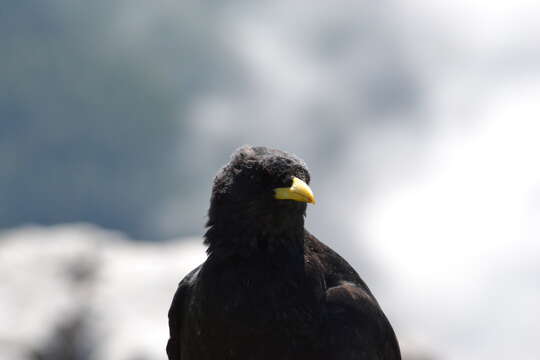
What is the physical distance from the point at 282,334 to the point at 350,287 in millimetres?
764

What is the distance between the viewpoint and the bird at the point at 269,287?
4.93 metres

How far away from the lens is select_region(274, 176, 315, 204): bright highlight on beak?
16.0 feet

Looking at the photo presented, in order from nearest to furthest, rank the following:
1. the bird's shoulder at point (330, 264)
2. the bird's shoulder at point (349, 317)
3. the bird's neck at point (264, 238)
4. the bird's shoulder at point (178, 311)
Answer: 1. the bird's shoulder at point (349, 317)
2. the bird's neck at point (264, 238)
3. the bird's shoulder at point (330, 264)
4. the bird's shoulder at point (178, 311)

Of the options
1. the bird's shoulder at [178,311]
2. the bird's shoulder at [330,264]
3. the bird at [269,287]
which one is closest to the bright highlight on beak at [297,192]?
the bird at [269,287]

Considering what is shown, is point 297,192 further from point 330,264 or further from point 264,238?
point 330,264

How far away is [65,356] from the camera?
547 inches

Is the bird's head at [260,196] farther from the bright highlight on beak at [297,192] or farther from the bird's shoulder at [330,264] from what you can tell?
the bird's shoulder at [330,264]

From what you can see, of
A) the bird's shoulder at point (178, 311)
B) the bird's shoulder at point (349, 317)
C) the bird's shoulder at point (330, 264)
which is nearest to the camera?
the bird's shoulder at point (349, 317)

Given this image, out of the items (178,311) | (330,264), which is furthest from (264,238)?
(178,311)

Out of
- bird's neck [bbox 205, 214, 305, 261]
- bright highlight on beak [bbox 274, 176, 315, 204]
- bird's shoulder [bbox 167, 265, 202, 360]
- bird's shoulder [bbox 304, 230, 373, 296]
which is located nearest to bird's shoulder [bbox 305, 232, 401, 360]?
bird's shoulder [bbox 304, 230, 373, 296]

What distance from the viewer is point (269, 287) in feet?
16.5

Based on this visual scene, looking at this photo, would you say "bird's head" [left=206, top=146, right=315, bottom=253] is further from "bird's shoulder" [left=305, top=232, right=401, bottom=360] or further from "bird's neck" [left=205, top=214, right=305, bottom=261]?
"bird's shoulder" [left=305, top=232, right=401, bottom=360]

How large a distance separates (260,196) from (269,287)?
63cm

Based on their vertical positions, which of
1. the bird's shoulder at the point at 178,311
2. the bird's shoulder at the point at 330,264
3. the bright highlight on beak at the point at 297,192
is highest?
the bright highlight on beak at the point at 297,192
